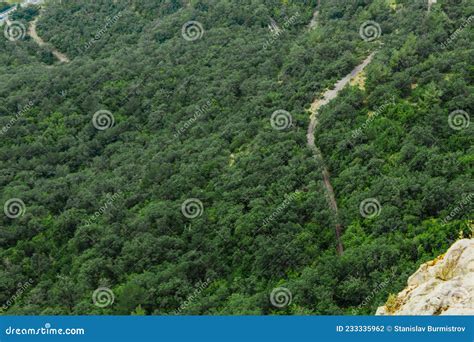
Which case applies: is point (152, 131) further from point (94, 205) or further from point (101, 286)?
point (101, 286)
